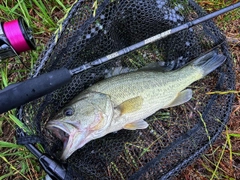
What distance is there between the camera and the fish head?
263 centimetres

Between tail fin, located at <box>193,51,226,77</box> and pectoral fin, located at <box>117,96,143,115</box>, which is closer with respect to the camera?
pectoral fin, located at <box>117,96,143,115</box>

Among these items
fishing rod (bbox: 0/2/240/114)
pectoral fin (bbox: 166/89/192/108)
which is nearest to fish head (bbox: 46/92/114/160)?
fishing rod (bbox: 0/2/240/114)

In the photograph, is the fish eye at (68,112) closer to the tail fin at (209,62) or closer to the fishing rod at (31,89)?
the fishing rod at (31,89)

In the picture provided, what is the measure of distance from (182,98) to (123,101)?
56 centimetres

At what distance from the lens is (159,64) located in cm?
313

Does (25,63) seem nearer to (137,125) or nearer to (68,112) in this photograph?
(68,112)

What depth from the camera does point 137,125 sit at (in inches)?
116

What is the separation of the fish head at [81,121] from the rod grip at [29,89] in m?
0.32

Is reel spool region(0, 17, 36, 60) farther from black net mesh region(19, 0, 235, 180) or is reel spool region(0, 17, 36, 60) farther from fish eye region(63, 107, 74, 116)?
fish eye region(63, 107, 74, 116)

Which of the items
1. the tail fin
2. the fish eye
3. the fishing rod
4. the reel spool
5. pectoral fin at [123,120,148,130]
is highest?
the reel spool

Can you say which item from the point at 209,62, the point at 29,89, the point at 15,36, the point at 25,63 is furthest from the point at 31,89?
the point at 209,62

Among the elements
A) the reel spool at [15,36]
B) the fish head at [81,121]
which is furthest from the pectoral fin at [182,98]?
the reel spool at [15,36]

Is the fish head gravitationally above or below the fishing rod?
below

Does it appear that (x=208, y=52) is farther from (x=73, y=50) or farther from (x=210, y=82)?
(x=73, y=50)
